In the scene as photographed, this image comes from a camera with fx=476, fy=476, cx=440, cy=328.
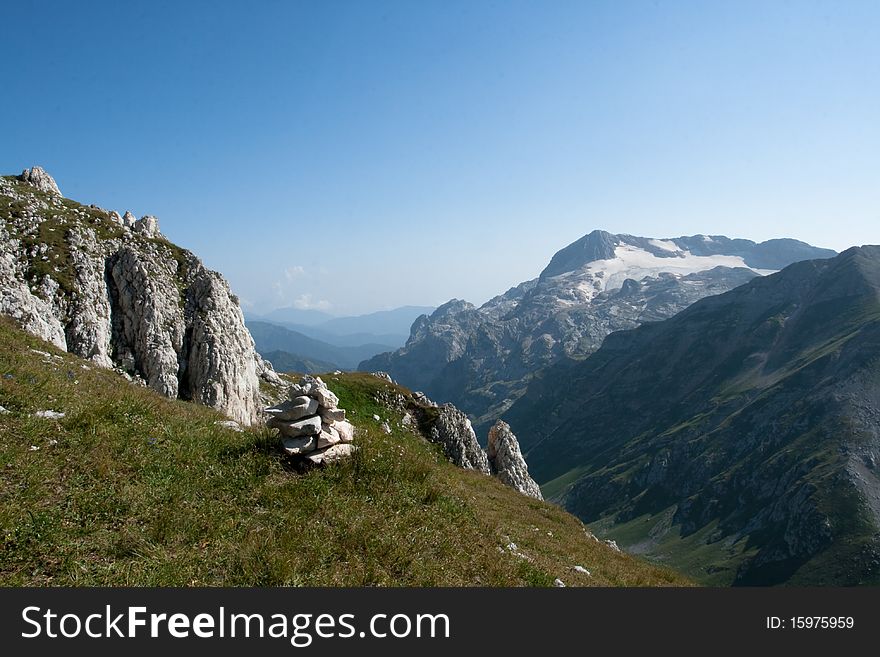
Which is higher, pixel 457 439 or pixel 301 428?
pixel 301 428

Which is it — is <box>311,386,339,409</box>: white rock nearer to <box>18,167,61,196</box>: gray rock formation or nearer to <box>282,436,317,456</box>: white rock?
<box>282,436,317,456</box>: white rock

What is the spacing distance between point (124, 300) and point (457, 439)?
1279 inches

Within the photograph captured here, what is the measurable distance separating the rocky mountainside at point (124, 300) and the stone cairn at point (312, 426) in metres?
33.2

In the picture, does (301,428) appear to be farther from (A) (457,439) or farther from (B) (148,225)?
(B) (148,225)

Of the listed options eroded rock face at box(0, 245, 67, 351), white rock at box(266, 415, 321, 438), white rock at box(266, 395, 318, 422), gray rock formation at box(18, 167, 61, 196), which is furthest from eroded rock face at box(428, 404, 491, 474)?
gray rock formation at box(18, 167, 61, 196)

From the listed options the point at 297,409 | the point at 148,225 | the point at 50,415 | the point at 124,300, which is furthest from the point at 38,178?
the point at 297,409

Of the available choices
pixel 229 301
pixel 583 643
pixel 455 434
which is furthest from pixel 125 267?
pixel 583 643

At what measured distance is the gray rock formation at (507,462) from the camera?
5031 centimetres

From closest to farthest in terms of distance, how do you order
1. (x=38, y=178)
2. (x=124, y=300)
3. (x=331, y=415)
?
1. (x=331, y=415)
2. (x=124, y=300)
3. (x=38, y=178)

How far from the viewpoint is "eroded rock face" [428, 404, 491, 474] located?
42.5 m

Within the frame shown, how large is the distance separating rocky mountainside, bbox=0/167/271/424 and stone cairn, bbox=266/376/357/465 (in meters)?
33.2

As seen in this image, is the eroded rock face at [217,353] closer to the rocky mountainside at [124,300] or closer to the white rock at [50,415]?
the rocky mountainside at [124,300]

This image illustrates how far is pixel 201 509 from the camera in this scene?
8.92 meters

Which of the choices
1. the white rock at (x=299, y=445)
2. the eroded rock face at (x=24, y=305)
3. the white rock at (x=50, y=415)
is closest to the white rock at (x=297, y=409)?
the white rock at (x=299, y=445)
